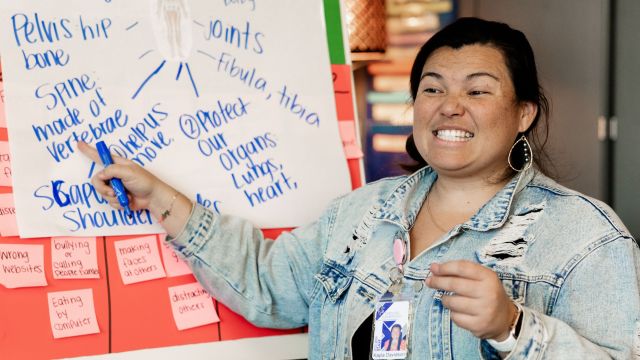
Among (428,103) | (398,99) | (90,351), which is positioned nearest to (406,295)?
(428,103)

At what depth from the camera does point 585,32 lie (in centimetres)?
217

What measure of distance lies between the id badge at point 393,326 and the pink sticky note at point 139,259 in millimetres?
427

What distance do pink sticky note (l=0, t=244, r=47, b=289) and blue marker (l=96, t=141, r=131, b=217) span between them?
163mm

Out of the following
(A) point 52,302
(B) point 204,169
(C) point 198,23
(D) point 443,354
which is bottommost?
(D) point 443,354

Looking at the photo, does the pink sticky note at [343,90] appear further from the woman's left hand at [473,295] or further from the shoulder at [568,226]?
the woman's left hand at [473,295]

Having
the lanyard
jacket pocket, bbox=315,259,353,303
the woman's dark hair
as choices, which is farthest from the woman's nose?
jacket pocket, bbox=315,259,353,303

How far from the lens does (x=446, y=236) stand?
1.44 metres

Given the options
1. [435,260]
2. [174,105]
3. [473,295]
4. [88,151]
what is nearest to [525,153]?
[435,260]

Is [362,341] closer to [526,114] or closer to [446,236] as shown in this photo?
[446,236]

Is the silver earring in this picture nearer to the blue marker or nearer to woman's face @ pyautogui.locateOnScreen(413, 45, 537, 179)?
woman's face @ pyautogui.locateOnScreen(413, 45, 537, 179)

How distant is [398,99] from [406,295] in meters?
2.82

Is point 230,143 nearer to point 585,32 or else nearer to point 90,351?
point 90,351

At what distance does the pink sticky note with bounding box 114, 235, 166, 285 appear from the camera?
147 cm

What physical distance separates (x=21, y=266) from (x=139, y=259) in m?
0.21
